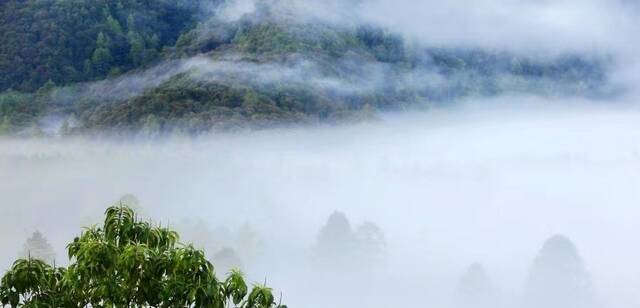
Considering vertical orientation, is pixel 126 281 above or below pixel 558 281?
above

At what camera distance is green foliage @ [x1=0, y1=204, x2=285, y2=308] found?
17562mm

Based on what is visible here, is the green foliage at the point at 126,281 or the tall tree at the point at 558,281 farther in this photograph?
the tall tree at the point at 558,281

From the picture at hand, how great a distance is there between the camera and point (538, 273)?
463ft

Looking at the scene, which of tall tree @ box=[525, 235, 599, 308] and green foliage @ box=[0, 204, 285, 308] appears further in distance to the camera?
tall tree @ box=[525, 235, 599, 308]

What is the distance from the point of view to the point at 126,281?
17.8 meters

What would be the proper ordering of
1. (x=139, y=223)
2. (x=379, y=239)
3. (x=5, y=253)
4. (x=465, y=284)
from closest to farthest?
(x=139, y=223)
(x=465, y=284)
(x=5, y=253)
(x=379, y=239)

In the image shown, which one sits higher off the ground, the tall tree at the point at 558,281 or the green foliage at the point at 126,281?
the green foliage at the point at 126,281

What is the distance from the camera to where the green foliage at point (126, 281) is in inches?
691

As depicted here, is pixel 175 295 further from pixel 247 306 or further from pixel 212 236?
pixel 212 236

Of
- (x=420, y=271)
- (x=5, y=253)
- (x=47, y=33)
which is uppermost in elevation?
(x=47, y=33)

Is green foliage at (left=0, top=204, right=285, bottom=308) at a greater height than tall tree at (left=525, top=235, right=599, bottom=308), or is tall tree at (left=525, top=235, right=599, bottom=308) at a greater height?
green foliage at (left=0, top=204, right=285, bottom=308)

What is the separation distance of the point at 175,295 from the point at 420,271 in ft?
508

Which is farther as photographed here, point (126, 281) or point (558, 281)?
point (558, 281)

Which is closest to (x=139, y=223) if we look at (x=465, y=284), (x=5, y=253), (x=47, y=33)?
(x=465, y=284)
